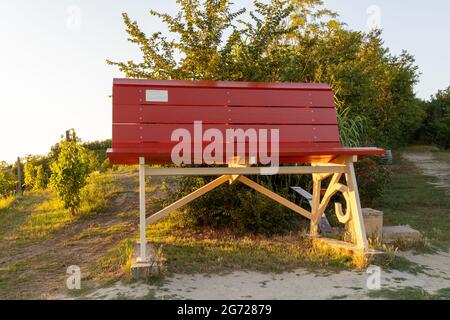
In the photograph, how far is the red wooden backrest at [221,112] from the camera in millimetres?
4895

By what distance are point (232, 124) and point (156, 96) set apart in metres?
0.85

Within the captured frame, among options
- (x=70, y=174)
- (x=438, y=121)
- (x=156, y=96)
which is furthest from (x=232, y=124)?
(x=438, y=121)

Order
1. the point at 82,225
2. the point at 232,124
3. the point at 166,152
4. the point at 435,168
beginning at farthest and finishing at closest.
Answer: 1. the point at 435,168
2. the point at 82,225
3. the point at 232,124
4. the point at 166,152

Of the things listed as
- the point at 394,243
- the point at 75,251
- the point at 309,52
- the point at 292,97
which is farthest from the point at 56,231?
the point at 309,52

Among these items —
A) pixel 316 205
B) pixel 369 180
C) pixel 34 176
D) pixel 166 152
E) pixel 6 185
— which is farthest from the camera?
pixel 34 176

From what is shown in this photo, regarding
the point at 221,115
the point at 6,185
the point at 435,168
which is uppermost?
the point at 221,115

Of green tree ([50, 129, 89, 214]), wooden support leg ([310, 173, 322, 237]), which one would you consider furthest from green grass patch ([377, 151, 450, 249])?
green tree ([50, 129, 89, 214])

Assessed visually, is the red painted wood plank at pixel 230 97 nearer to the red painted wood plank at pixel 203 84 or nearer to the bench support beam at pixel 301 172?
the red painted wood plank at pixel 203 84

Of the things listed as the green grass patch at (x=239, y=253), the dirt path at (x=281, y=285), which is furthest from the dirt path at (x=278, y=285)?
the green grass patch at (x=239, y=253)

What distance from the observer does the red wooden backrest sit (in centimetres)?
489

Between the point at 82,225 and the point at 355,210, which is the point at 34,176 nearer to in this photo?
the point at 82,225

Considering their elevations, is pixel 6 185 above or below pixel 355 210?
above

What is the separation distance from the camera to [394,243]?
603 centimetres

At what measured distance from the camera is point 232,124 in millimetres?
5203
